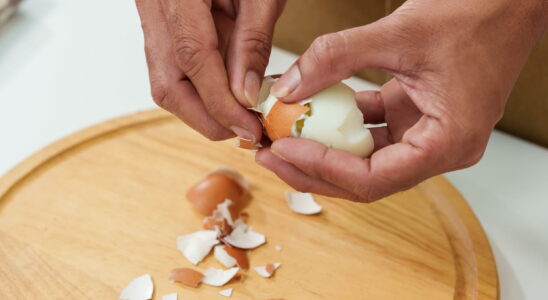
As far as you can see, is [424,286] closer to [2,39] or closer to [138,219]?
[138,219]

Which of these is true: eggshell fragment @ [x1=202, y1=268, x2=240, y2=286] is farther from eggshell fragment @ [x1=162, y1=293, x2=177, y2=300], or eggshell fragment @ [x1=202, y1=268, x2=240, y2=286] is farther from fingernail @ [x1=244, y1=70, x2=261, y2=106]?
fingernail @ [x1=244, y1=70, x2=261, y2=106]

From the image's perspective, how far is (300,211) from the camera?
129 cm

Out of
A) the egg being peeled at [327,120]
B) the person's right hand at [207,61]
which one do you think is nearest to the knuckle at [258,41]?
the person's right hand at [207,61]

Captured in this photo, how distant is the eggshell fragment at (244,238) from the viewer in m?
1.21

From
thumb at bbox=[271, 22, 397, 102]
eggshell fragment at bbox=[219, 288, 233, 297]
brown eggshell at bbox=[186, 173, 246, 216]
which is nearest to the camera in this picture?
thumb at bbox=[271, 22, 397, 102]

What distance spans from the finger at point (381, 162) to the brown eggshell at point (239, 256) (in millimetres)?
288

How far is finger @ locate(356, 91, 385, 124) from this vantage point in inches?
48.0

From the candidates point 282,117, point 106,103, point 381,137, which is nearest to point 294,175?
point 282,117

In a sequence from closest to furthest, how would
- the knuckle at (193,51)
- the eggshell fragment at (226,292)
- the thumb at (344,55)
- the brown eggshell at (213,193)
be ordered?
the thumb at (344,55), the knuckle at (193,51), the eggshell fragment at (226,292), the brown eggshell at (213,193)

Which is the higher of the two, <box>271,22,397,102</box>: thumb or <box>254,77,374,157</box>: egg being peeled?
<box>271,22,397,102</box>: thumb

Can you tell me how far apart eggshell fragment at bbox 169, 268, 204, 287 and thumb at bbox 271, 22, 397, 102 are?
42cm

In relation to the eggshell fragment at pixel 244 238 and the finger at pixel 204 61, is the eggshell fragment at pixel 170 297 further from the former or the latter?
the finger at pixel 204 61

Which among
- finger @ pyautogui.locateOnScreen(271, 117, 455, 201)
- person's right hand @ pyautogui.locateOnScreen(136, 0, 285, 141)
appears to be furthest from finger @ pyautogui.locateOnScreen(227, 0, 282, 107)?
finger @ pyautogui.locateOnScreen(271, 117, 455, 201)

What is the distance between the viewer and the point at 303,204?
4.27 ft
